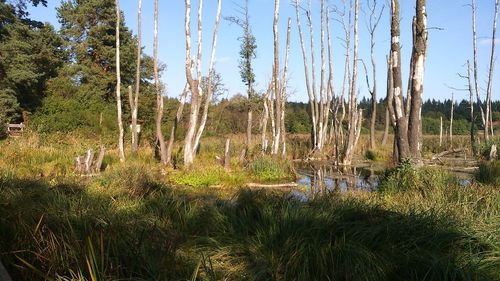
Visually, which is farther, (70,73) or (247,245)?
(70,73)

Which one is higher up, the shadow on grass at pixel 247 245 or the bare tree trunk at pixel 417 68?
the bare tree trunk at pixel 417 68

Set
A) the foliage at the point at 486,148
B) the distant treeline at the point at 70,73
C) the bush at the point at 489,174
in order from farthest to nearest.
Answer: the distant treeline at the point at 70,73 < the foliage at the point at 486,148 < the bush at the point at 489,174

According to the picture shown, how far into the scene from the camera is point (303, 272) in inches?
139

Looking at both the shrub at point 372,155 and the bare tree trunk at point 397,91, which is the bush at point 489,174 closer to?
the bare tree trunk at point 397,91

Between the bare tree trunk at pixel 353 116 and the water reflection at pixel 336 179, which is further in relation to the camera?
the bare tree trunk at pixel 353 116

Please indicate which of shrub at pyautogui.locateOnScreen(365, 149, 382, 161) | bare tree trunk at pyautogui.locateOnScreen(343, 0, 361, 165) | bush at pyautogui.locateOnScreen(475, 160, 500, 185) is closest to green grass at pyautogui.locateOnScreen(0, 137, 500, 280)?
bush at pyautogui.locateOnScreen(475, 160, 500, 185)

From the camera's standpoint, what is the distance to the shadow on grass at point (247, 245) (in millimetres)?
3260

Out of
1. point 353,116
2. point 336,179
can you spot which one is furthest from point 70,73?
point 336,179

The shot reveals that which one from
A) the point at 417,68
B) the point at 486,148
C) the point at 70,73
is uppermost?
the point at 70,73

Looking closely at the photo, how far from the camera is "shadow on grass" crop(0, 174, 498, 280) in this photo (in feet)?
10.7

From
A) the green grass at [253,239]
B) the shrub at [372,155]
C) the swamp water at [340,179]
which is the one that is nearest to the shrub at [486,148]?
the shrub at [372,155]

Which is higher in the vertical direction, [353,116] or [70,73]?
[70,73]

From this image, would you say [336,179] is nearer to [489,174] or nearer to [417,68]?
[489,174]

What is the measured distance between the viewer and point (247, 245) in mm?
4277
